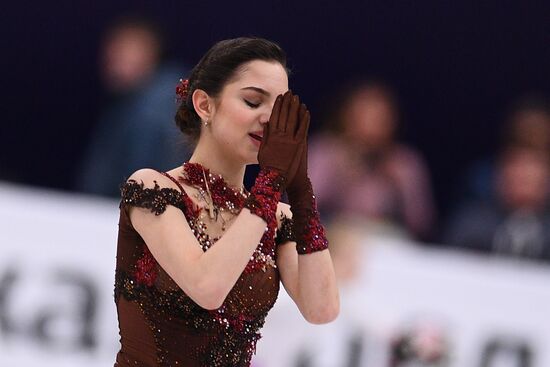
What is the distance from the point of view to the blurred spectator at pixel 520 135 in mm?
5062

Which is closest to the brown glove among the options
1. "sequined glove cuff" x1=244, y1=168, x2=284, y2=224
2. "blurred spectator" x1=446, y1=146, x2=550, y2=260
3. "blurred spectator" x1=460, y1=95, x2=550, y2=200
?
"sequined glove cuff" x1=244, y1=168, x2=284, y2=224

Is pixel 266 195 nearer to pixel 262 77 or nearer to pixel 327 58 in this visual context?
pixel 262 77

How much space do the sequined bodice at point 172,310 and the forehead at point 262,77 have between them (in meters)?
0.30

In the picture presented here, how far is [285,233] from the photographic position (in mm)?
2877

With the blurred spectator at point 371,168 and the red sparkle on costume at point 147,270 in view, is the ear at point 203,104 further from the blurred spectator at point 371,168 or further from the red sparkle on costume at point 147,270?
the blurred spectator at point 371,168

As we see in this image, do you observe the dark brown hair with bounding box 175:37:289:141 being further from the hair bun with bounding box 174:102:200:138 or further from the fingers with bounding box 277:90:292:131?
the fingers with bounding box 277:90:292:131

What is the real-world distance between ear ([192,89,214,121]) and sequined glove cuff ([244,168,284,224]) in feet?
0.92

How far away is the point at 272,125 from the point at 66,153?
3.35m

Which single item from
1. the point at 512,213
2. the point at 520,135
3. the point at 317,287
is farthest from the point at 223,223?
the point at 520,135

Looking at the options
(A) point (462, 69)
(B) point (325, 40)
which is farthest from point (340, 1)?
(A) point (462, 69)

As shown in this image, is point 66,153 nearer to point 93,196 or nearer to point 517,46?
point 93,196

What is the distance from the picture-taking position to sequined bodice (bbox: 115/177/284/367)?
8.84ft

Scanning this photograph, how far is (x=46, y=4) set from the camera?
19.2 feet

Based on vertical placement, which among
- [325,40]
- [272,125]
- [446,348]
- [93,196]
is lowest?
[272,125]
